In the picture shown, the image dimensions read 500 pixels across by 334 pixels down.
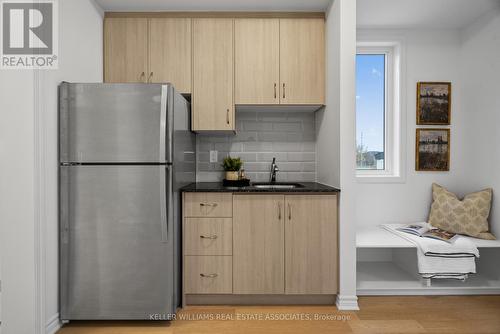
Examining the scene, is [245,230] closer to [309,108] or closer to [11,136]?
[309,108]

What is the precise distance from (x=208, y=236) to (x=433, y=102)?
8.44 ft

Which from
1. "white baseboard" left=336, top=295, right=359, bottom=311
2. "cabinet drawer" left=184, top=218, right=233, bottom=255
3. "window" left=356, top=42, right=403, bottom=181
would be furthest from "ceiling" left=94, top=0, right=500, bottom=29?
"white baseboard" left=336, top=295, right=359, bottom=311

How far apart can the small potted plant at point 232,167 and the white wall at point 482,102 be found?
2.26 meters

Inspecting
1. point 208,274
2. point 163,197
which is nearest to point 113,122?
point 163,197

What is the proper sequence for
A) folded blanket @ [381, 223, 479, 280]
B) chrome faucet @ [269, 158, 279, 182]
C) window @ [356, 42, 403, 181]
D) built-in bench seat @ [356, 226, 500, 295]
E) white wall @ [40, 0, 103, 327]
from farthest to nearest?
window @ [356, 42, 403, 181] → chrome faucet @ [269, 158, 279, 182] → built-in bench seat @ [356, 226, 500, 295] → folded blanket @ [381, 223, 479, 280] → white wall @ [40, 0, 103, 327]

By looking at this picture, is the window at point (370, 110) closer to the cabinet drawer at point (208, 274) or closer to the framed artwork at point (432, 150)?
the framed artwork at point (432, 150)

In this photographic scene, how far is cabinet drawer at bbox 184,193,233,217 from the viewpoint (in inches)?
94.2

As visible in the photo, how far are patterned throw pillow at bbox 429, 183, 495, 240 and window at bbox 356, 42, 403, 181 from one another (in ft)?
1.70

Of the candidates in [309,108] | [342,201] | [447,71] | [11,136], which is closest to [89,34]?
[11,136]

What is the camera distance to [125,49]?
2.70m

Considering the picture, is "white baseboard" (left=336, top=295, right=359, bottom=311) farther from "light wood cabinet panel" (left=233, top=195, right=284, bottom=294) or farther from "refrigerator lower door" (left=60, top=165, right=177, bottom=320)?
"refrigerator lower door" (left=60, top=165, right=177, bottom=320)

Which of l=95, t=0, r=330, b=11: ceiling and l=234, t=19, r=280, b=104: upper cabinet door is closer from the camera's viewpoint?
l=95, t=0, r=330, b=11: ceiling

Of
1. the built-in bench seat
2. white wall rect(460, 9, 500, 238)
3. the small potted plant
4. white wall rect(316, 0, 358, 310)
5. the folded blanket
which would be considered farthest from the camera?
the small potted plant

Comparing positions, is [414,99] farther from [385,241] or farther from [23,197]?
[23,197]
